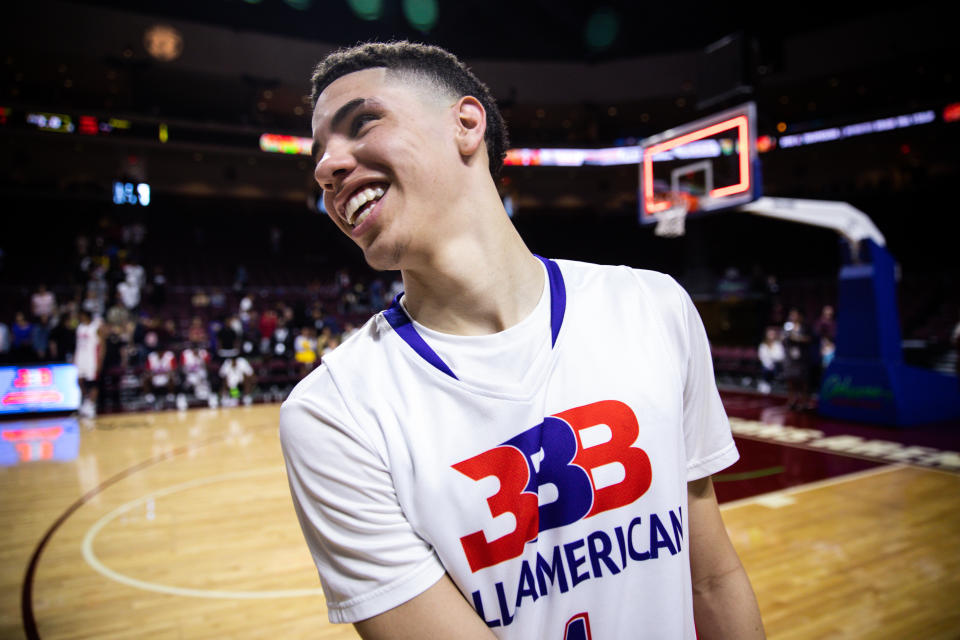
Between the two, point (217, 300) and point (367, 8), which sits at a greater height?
point (367, 8)

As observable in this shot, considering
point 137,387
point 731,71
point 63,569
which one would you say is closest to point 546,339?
point 63,569

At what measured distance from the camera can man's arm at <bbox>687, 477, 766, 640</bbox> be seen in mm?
1053

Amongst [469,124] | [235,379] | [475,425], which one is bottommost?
[235,379]

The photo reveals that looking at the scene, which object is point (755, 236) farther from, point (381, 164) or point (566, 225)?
point (381, 164)

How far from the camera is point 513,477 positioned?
0.91 meters

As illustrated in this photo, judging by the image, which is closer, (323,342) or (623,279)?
(623,279)

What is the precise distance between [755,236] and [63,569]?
2074 centimetres

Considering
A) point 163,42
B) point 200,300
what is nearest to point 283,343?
point 200,300

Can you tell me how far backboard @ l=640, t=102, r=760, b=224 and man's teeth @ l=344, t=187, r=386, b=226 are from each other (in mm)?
6677

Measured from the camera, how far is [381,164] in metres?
0.93

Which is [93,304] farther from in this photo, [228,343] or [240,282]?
[228,343]

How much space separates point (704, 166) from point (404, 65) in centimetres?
812

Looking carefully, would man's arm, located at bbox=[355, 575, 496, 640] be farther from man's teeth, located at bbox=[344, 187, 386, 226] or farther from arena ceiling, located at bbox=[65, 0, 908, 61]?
arena ceiling, located at bbox=[65, 0, 908, 61]

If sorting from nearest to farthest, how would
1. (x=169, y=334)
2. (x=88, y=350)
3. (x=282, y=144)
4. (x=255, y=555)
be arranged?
1. (x=255, y=555)
2. (x=88, y=350)
3. (x=169, y=334)
4. (x=282, y=144)
